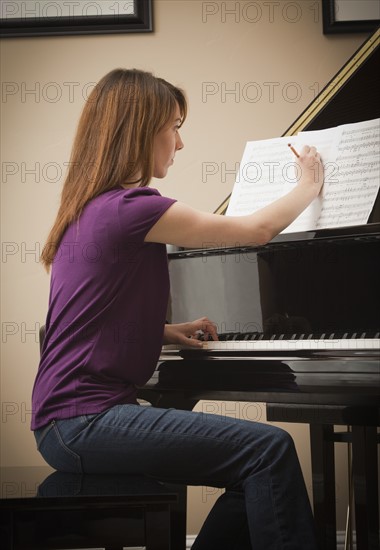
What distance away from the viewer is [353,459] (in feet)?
6.13

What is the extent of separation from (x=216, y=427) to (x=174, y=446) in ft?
0.28

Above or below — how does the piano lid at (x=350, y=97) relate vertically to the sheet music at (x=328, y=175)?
above

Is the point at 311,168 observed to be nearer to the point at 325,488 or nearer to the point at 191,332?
the point at 191,332

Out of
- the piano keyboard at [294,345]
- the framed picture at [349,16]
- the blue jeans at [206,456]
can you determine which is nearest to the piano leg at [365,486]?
the piano keyboard at [294,345]

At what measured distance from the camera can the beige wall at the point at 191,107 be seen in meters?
3.02

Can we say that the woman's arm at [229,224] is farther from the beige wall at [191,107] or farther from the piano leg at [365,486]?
the beige wall at [191,107]

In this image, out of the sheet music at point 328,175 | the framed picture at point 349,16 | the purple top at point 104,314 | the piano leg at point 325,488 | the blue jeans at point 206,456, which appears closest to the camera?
the blue jeans at point 206,456

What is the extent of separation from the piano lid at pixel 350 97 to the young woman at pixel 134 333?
0.37 metres

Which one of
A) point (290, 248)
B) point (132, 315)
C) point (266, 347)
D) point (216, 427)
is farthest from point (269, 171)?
point (216, 427)

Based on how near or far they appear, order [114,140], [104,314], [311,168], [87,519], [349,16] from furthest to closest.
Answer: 1. [349,16]
2. [311,168]
3. [114,140]
4. [104,314]
5. [87,519]

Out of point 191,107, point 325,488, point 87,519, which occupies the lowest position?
point 325,488

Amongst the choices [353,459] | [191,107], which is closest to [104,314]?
[353,459]

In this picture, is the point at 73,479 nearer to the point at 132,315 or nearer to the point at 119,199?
the point at 132,315

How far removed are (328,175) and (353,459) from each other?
0.72m
